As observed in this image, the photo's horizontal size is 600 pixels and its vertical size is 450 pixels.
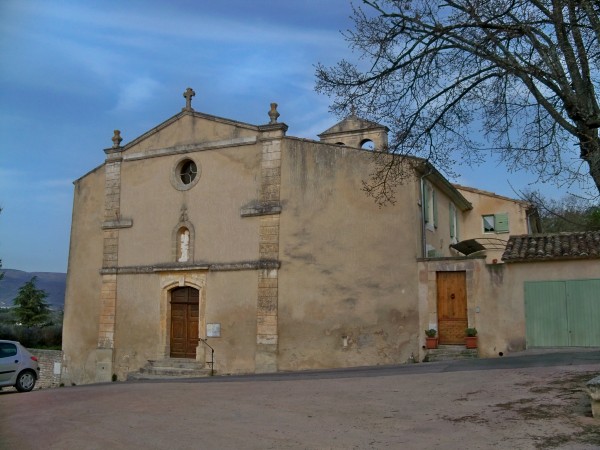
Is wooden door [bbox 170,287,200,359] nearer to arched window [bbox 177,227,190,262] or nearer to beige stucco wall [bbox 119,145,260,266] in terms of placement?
arched window [bbox 177,227,190,262]

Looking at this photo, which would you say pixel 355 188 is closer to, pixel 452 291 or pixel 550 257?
pixel 452 291

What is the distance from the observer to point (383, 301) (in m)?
18.3

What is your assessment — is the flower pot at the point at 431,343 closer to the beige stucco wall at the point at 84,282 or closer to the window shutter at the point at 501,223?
the window shutter at the point at 501,223

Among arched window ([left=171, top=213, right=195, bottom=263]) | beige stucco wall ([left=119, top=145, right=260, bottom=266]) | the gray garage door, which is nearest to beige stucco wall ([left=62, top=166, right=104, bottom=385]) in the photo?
beige stucco wall ([left=119, top=145, right=260, bottom=266])

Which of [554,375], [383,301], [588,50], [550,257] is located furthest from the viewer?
[383,301]

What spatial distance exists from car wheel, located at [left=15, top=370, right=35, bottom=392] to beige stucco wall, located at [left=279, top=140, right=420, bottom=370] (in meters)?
7.01

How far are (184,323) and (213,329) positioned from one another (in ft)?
4.99

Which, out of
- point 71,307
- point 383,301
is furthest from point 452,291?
point 71,307

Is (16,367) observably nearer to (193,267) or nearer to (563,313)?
(193,267)

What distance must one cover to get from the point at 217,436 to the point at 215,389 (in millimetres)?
5537

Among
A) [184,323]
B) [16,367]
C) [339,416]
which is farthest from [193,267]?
[339,416]

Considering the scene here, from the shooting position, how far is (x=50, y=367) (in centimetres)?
2506

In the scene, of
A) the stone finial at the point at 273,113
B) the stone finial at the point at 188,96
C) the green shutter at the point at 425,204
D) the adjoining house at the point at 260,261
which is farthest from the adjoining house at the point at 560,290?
the stone finial at the point at 188,96

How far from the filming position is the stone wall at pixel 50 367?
79.6ft
